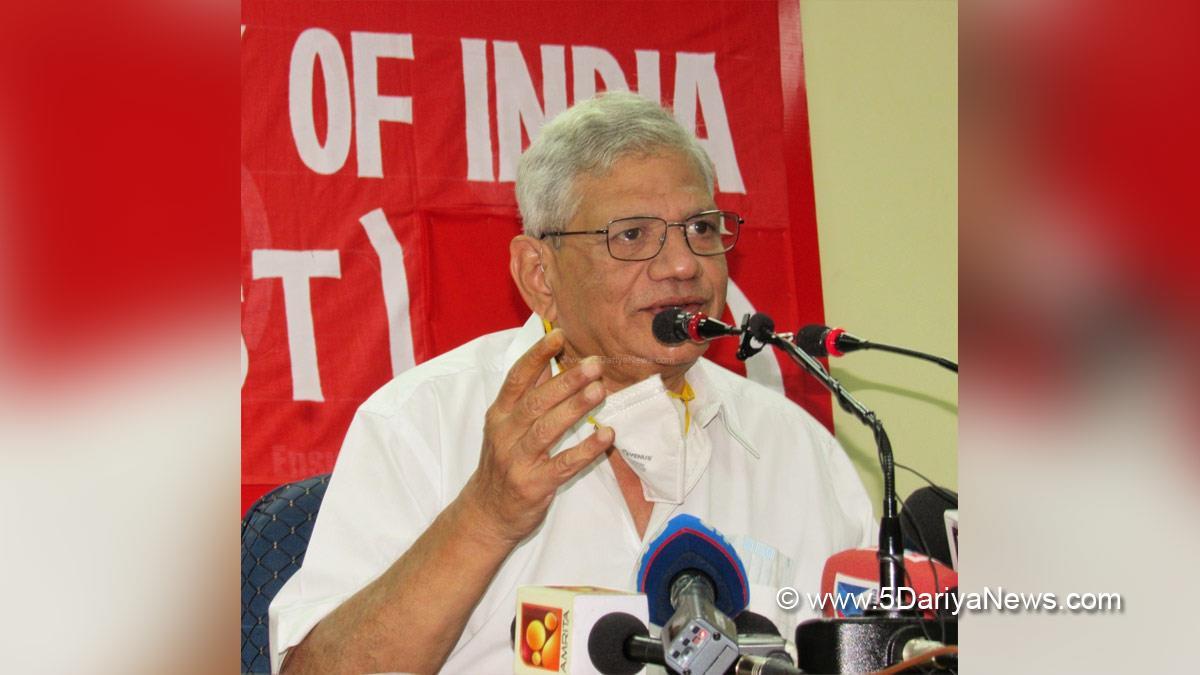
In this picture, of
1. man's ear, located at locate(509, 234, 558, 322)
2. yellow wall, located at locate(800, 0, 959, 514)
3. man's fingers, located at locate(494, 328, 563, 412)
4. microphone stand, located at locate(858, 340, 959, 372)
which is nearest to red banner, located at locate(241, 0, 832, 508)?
yellow wall, located at locate(800, 0, 959, 514)

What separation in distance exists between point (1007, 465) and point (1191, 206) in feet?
0.28

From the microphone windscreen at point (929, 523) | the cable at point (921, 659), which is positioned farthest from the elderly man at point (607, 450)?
the cable at point (921, 659)

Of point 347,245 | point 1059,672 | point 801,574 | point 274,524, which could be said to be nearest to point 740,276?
point 347,245

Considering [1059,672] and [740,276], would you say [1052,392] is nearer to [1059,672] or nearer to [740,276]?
[1059,672]

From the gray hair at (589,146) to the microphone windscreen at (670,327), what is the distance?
458mm

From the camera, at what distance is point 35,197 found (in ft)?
0.99

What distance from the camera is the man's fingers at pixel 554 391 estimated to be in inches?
37.1

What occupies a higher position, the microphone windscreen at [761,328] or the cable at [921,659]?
the microphone windscreen at [761,328]

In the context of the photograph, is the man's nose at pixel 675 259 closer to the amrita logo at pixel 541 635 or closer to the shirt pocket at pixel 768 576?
the shirt pocket at pixel 768 576

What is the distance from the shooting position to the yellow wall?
275 centimetres

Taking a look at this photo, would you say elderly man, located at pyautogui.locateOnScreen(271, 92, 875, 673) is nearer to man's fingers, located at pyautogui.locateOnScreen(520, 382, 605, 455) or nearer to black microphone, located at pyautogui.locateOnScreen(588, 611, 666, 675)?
man's fingers, located at pyautogui.locateOnScreen(520, 382, 605, 455)

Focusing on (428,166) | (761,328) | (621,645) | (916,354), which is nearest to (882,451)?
(916,354)

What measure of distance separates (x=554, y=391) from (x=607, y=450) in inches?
18.0

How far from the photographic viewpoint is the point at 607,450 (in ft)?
4.72
